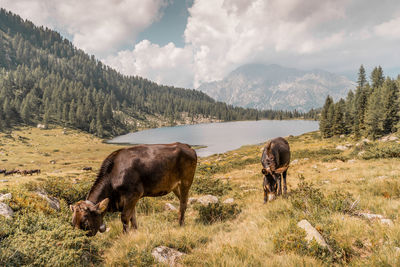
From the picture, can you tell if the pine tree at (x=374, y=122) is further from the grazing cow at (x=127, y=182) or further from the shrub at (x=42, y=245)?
the shrub at (x=42, y=245)

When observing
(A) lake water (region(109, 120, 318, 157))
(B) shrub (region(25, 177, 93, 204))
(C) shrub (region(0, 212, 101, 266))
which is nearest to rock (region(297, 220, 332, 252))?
(C) shrub (region(0, 212, 101, 266))

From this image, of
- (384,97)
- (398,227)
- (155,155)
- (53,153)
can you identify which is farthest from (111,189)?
(53,153)

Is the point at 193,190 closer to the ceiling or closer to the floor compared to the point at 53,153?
closer to the ceiling

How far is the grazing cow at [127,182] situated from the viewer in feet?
15.7

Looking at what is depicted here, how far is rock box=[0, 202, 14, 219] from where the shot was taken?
5210mm

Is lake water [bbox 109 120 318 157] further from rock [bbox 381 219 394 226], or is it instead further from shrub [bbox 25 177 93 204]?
rock [bbox 381 219 394 226]

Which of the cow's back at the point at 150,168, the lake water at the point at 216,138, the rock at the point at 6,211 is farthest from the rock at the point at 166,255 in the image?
the lake water at the point at 216,138

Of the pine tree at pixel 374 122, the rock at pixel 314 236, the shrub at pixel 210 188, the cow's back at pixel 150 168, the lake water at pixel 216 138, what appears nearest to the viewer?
the rock at pixel 314 236

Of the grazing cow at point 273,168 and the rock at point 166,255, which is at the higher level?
the grazing cow at point 273,168

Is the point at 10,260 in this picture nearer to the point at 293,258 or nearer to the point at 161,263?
the point at 161,263

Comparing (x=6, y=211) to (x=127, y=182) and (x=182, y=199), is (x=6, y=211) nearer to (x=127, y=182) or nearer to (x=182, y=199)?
(x=127, y=182)

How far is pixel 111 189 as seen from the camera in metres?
5.38

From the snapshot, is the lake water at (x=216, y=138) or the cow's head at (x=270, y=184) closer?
the cow's head at (x=270, y=184)

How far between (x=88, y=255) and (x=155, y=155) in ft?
9.54
